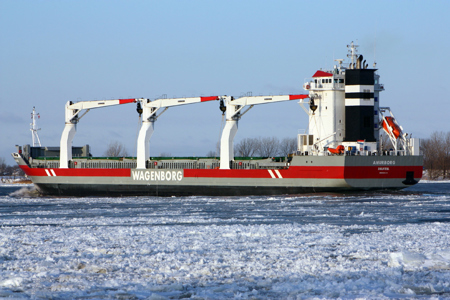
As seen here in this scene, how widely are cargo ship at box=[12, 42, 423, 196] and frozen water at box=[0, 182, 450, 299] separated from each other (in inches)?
529

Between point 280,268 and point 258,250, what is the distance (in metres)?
1.95

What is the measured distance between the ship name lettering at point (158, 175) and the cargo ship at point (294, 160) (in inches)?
2.5

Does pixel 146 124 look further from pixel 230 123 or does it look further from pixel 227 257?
pixel 227 257

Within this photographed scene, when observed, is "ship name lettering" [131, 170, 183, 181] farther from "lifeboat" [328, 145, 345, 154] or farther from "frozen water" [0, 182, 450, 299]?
"frozen water" [0, 182, 450, 299]

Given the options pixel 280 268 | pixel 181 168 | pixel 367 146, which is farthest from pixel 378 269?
pixel 181 168

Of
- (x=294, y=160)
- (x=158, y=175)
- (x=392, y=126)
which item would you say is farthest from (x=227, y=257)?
(x=158, y=175)

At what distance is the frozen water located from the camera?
31.7ft

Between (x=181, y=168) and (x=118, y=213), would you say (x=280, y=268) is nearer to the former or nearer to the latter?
(x=118, y=213)

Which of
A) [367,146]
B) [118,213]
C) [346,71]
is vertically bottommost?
[118,213]

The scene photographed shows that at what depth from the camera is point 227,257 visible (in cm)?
1232

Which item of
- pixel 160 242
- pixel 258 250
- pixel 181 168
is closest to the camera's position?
pixel 258 250

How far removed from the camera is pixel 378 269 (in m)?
11.0

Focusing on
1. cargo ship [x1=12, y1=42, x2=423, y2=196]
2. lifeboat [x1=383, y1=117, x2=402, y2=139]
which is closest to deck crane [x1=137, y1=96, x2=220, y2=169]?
cargo ship [x1=12, y1=42, x2=423, y2=196]

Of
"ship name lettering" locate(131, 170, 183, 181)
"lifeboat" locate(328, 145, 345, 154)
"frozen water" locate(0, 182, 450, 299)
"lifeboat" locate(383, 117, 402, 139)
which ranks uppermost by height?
"lifeboat" locate(383, 117, 402, 139)
